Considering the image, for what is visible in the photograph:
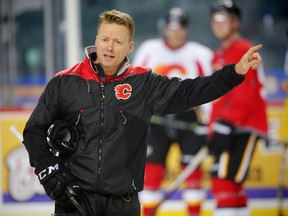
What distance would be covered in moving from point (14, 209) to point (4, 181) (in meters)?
0.22

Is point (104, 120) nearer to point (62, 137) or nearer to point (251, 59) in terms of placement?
point (62, 137)

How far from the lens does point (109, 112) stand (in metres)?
2.84

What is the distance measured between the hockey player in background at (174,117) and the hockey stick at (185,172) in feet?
0.09

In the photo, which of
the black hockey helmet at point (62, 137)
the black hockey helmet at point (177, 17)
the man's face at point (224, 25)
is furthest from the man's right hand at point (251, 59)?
the black hockey helmet at point (177, 17)

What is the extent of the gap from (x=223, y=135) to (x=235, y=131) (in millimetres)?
89

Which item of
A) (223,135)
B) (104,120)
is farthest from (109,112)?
(223,135)

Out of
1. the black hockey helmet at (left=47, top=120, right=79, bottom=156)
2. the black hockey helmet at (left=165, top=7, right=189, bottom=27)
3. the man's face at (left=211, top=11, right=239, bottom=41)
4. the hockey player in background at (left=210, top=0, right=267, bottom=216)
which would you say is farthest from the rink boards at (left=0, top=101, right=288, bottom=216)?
the black hockey helmet at (left=47, top=120, right=79, bottom=156)

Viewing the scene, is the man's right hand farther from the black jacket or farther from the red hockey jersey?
the red hockey jersey

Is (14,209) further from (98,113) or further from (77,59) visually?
(98,113)

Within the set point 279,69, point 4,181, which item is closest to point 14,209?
point 4,181

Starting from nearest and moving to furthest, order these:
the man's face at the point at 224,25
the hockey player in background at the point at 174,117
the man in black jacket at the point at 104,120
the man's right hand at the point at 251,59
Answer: the man's right hand at the point at 251,59 < the man in black jacket at the point at 104,120 < the man's face at the point at 224,25 < the hockey player in background at the point at 174,117

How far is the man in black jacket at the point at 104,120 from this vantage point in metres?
2.78

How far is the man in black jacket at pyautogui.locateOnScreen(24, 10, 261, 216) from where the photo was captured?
2.78m

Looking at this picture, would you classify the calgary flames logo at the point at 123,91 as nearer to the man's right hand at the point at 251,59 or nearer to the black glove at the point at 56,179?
the black glove at the point at 56,179
